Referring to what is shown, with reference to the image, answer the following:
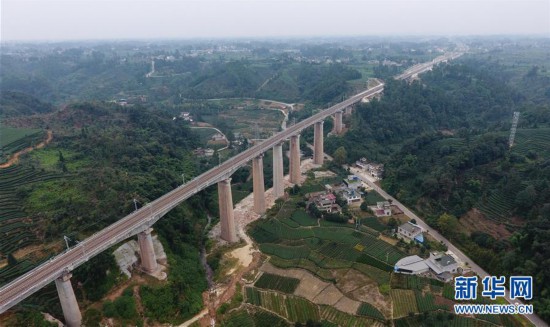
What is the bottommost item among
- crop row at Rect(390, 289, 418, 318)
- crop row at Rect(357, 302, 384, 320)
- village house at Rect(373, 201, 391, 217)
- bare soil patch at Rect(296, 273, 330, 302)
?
bare soil patch at Rect(296, 273, 330, 302)

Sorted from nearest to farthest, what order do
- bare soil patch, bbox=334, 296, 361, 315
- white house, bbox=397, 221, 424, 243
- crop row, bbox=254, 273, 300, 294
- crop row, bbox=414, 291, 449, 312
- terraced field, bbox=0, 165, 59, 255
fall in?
crop row, bbox=414, 291, 449, 312
bare soil patch, bbox=334, 296, 361, 315
terraced field, bbox=0, 165, 59, 255
crop row, bbox=254, 273, 300, 294
white house, bbox=397, 221, 424, 243

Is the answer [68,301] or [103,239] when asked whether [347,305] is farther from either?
[68,301]

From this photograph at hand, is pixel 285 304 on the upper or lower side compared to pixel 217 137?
lower

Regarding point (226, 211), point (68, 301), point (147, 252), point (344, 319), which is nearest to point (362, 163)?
point (226, 211)

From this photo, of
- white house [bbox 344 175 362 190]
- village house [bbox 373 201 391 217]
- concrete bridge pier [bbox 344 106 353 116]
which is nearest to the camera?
village house [bbox 373 201 391 217]

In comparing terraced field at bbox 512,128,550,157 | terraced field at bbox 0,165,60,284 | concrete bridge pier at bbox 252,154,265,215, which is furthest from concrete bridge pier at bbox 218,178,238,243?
terraced field at bbox 512,128,550,157

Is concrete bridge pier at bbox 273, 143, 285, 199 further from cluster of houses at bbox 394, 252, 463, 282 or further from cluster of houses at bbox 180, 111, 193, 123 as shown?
cluster of houses at bbox 180, 111, 193, 123

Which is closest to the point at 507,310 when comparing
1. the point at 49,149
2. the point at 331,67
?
the point at 49,149

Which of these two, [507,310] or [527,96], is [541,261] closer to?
[507,310]
